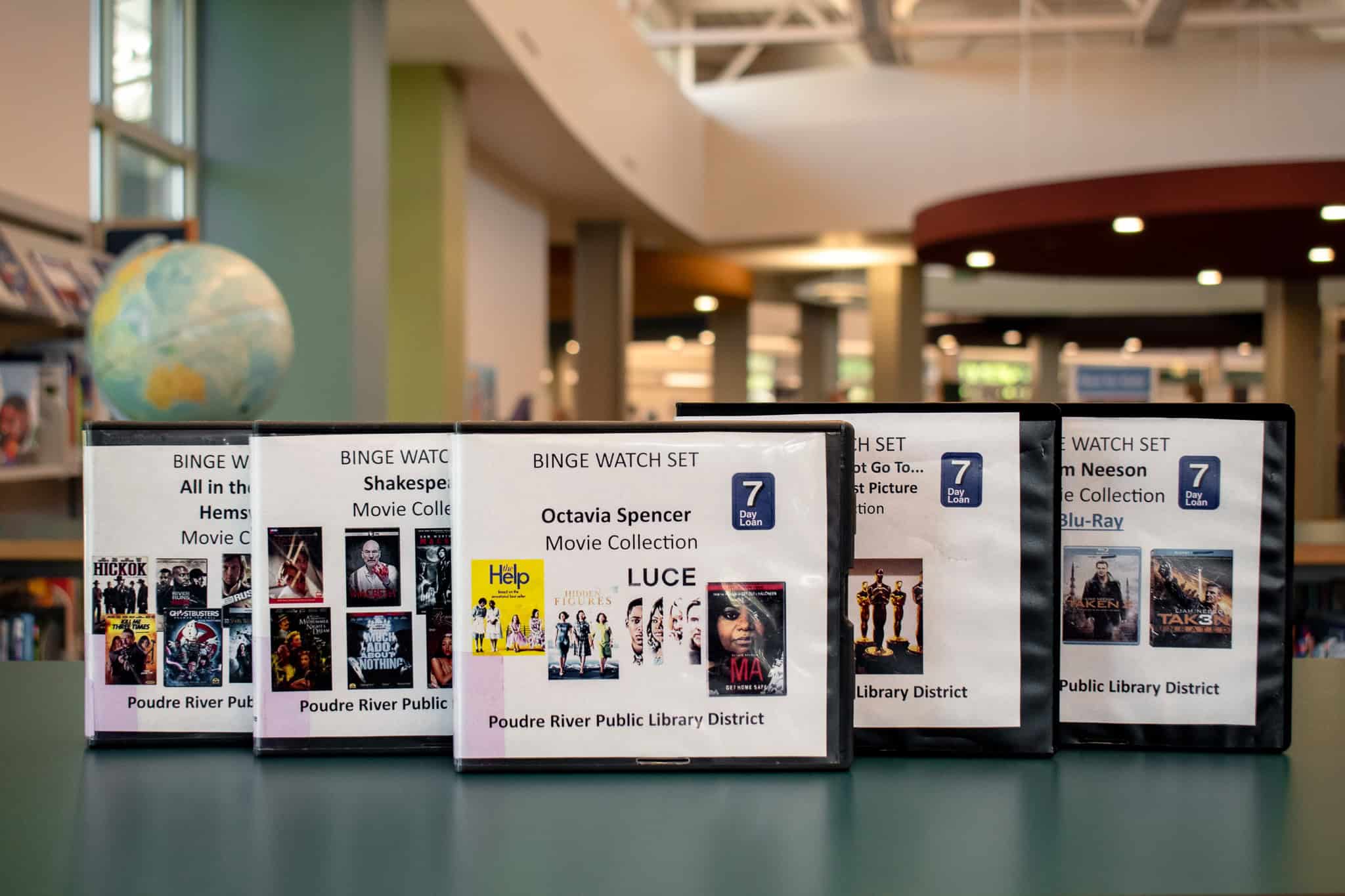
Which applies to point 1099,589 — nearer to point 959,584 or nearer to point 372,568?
point 959,584

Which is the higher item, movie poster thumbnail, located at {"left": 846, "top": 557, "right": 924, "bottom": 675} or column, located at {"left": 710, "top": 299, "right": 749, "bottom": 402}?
column, located at {"left": 710, "top": 299, "right": 749, "bottom": 402}

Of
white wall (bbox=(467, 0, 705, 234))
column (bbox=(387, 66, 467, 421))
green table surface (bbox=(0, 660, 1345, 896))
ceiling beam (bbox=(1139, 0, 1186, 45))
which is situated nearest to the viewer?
green table surface (bbox=(0, 660, 1345, 896))

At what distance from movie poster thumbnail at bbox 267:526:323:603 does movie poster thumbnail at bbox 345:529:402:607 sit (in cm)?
2

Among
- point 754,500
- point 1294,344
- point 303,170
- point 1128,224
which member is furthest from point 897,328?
point 754,500

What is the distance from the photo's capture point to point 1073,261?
10727mm

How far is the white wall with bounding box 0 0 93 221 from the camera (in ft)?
13.6

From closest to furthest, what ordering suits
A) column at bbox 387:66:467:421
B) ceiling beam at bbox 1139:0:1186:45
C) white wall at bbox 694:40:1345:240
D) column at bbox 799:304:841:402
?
1. column at bbox 387:66:467:421
2. ceiling beam at bbox 1139:0:1186:45
3. white wall at bbox 694:40:1345:240
4. column at bbox 799:304:841:402

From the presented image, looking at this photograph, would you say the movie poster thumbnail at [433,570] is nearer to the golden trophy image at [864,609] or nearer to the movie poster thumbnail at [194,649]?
the movie poster thumbnail at [194,649]

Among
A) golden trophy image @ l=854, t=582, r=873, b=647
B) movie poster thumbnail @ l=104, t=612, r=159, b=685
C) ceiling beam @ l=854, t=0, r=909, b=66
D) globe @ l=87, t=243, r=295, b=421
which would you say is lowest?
movie poster thumbnail @ l=104, t=612, r=159, b=685

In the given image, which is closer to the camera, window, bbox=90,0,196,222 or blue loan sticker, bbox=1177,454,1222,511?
blue loan sticker, bbox=1177,454,1222,511

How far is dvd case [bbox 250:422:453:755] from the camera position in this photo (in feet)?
2.97

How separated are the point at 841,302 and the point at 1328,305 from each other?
7.12 meters

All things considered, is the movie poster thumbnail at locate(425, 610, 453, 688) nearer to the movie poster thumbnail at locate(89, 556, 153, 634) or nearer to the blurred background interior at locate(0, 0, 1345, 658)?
the movie poster thumbnail at locate(89, 556, 153, 634)

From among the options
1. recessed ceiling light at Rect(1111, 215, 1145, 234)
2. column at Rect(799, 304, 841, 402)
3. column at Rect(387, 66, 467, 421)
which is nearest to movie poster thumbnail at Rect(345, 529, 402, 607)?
column at Rect(387, 66, 467, 421)
